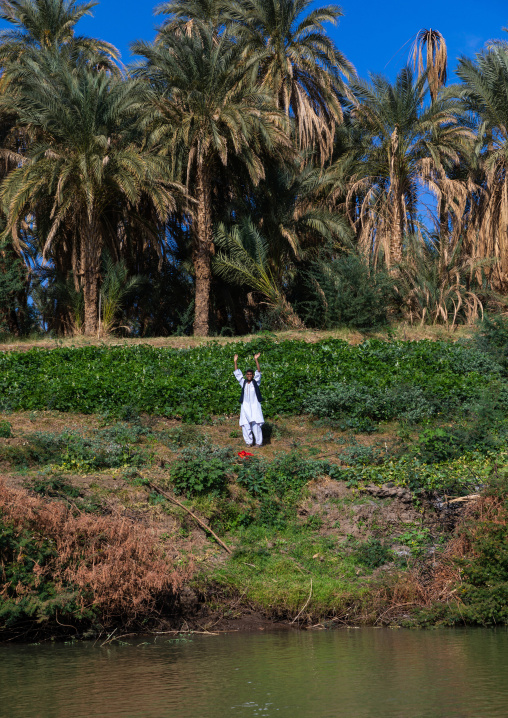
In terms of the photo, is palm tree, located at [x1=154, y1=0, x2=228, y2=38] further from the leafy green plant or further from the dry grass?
the leafy green plant

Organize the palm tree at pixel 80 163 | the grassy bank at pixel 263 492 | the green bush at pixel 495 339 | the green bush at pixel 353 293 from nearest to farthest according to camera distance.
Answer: the grassy bank at pixel 263 492, the green bush at pixel 495 339, the palm tree at pixel 80 163, the green bush at pixel 353 293

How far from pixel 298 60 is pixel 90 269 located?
421 inches

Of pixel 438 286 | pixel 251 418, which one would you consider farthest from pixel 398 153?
pixel 251 418

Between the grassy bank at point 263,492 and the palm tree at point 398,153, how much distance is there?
347 inches

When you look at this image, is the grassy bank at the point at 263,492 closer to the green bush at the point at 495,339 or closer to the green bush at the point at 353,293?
the green bush at the point at 495,339

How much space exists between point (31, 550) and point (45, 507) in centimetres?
73

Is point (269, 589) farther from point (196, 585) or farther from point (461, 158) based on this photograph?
point (461, 158)

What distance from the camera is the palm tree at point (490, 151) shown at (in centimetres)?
2531

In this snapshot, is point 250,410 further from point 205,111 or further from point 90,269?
point 205,111

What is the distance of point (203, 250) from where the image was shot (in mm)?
24984

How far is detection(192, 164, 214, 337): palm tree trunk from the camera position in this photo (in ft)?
81.5

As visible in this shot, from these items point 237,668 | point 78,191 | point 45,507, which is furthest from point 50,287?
point 237,668

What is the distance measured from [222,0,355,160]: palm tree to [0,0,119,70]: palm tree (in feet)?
19.5

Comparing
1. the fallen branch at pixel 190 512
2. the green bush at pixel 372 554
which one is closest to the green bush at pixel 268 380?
the fallen branch at pixel 190 512
